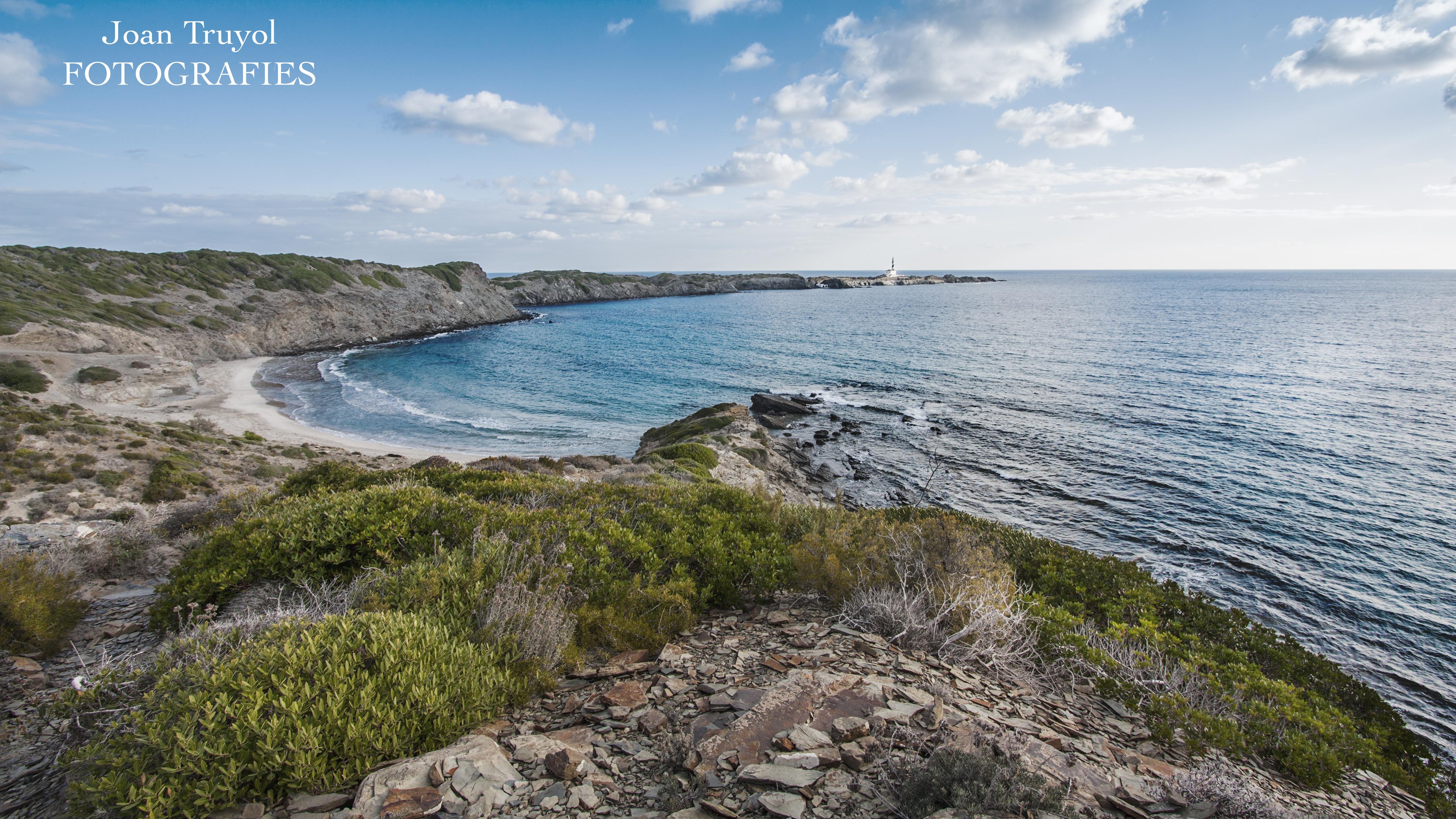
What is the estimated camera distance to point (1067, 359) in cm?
5572

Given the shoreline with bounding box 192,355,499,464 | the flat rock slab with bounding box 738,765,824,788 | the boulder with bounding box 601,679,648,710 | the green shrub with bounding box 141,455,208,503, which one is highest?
the flat rock slab with bounding box 738,765,824,788

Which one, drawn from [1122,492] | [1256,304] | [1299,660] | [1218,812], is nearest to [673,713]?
[1218,812]

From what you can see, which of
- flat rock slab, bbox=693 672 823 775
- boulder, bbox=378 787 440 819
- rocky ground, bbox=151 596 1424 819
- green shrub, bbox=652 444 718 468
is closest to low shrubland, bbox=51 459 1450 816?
rocky ground, bbox=151 596 1424 819

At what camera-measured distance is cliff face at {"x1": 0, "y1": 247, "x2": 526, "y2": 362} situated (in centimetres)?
4744

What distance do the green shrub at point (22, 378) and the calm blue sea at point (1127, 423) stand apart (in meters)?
12.7

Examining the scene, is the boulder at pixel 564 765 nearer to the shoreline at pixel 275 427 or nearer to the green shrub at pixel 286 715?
the green shrub at pixel 286 715

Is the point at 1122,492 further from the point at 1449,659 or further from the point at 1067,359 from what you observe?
the point at 1067,359

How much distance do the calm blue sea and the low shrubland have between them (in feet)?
34.1

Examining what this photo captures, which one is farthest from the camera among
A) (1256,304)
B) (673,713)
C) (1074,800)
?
(1256,304)

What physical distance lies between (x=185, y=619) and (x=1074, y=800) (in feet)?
30.5

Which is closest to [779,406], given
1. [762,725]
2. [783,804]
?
[762,725]

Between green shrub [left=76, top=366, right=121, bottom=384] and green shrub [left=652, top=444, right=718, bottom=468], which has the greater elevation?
green shrub [left=76, top=366, right=121, bottom=384]

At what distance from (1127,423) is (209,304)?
90701 millimetres

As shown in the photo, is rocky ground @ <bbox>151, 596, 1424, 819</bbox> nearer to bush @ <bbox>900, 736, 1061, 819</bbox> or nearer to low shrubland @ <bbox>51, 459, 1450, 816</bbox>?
bush @ <bbox>900, 736, 1061, 819</bbox>
